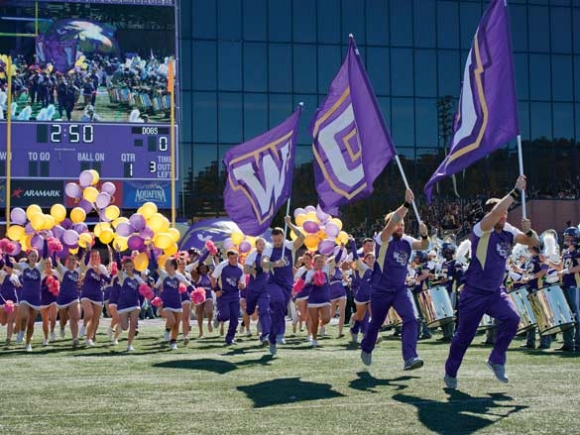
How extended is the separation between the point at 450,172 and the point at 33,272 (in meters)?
8.68

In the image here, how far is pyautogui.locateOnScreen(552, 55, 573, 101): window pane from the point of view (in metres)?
45.8

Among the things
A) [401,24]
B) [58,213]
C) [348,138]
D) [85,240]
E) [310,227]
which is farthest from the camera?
[401,24]

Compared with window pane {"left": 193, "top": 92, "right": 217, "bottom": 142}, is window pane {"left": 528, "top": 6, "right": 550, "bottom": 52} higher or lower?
higher

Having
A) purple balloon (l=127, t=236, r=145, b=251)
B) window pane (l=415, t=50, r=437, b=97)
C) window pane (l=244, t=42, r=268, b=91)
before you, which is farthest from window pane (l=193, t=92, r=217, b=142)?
purple balloon (l=127, t=236, r=145, b=251)

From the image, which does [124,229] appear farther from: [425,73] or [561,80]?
[561,80]

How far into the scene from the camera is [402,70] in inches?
1747

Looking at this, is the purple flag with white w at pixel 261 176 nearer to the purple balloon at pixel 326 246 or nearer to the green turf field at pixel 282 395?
the purple balloon at pixel 326 246

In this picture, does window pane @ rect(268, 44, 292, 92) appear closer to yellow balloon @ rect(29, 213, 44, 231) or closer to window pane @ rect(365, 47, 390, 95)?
window pane @ rect(365, 47, 390, 95)

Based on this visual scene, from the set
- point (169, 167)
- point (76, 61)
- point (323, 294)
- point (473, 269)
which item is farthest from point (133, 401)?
point (76, 61)

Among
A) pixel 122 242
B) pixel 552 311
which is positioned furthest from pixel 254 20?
pixel 552 311

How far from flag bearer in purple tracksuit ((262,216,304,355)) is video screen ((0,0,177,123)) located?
20.5m

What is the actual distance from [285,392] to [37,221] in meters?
10.4

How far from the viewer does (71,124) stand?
3319 cm

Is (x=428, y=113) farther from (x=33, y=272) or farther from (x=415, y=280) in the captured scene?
(x=33, y=272)
